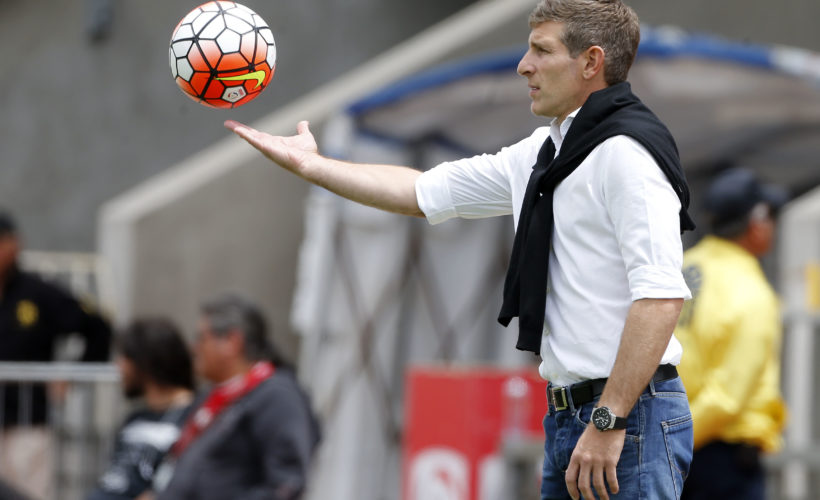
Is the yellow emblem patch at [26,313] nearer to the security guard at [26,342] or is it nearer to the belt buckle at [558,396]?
the security guard at [26,342]

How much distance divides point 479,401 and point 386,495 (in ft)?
5.82

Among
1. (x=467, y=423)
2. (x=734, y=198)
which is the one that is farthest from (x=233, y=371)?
(x=734, y=198)

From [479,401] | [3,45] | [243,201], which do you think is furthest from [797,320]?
[3,45]

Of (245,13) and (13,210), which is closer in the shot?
(245,13)

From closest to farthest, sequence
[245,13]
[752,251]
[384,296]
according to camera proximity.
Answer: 1. [245,13]
2. [752,251]
3. [384,296]

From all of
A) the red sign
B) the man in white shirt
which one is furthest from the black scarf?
the red sign

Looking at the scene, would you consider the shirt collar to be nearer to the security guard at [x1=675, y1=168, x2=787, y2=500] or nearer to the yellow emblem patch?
the security guard at [x1=675, y1=168, x2=787, y2=500]

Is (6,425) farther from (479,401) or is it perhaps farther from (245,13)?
(245,13)

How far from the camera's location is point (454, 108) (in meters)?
8.59

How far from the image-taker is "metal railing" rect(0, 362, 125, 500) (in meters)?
8.05

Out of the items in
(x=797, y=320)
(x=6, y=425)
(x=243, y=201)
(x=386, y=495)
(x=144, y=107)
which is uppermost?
(x=144, y=107)

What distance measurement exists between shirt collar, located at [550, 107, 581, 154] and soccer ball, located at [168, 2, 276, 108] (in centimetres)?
91

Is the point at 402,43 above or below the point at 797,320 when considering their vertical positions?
above

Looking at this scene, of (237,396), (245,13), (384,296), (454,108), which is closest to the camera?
(245,13)
